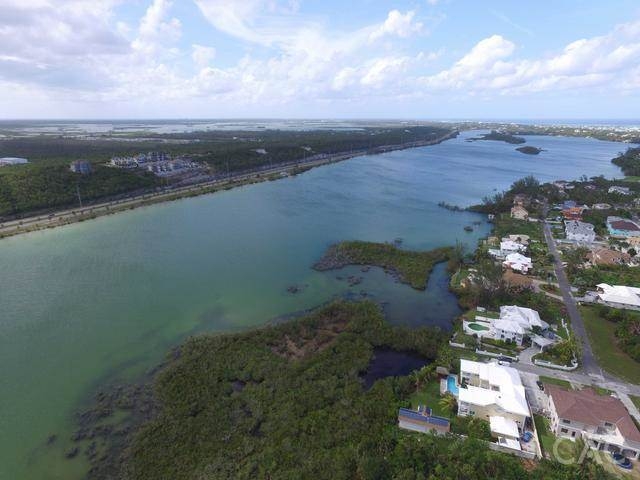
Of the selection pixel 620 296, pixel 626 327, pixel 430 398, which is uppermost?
pixel 620 296

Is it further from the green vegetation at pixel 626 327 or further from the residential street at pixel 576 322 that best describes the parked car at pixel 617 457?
the green vegetation at pixel 626 327

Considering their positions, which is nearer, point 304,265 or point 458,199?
point 304,265

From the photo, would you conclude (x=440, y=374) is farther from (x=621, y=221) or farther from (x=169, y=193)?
(x=169, y=193)

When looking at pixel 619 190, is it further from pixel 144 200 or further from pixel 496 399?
pixel 144 200

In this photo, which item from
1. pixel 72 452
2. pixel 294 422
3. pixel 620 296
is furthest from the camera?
pixel 620 296

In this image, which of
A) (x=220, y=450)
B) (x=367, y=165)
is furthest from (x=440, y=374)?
(x=367, y=165)

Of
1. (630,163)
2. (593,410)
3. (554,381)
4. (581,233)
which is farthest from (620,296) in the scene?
(630,163)
